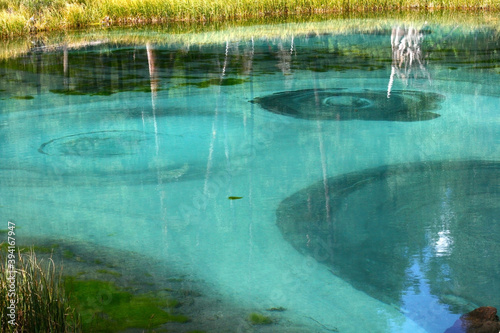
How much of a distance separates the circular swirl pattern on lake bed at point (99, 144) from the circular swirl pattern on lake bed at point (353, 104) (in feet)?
4.68

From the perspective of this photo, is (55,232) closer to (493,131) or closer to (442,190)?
(442,190)

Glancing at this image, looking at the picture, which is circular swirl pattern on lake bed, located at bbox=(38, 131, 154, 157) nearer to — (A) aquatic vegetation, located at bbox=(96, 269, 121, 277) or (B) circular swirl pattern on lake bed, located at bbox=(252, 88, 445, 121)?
(B) circular swirl pattern on lake bed, located at bbox=(252, 88, 445, 121)

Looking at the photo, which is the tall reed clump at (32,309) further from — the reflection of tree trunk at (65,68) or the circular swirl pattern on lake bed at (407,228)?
the reflection of tree trunk at (65,68)

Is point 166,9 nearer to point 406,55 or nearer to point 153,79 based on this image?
point 406,55

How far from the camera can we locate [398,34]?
1159 centimetres

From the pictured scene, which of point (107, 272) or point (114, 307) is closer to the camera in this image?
point (114, 307)

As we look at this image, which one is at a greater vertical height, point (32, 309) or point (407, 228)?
point (32, 309)

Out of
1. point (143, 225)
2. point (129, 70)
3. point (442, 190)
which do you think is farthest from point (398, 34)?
point (143, 225)

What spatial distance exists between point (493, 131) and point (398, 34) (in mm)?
6915

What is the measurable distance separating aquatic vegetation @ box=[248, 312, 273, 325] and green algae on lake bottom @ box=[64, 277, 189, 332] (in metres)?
0.26

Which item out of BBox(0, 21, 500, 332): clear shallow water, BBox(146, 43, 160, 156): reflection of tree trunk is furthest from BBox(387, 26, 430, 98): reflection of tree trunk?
BBox(146, 43, 160, 156): reflection of tree trunk

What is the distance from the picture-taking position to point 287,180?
13.6 ft

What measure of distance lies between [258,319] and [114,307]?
2.01ft

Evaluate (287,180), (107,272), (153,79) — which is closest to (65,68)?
(153,79)
